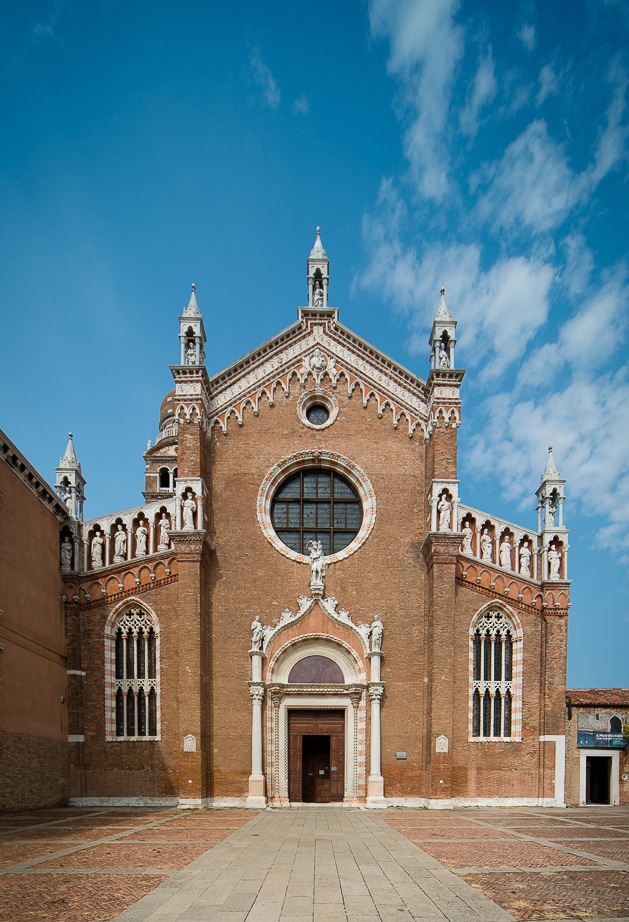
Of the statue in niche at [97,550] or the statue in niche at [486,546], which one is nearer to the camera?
the statue in niche at [97,550]

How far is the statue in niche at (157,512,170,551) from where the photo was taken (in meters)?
21.9

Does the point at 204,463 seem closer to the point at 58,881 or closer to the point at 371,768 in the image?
the point at 371,768

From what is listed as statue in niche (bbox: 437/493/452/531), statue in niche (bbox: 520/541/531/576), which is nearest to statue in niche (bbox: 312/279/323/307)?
statue in niche (bbox: 437/493/452/531)

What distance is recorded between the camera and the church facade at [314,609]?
20844mm

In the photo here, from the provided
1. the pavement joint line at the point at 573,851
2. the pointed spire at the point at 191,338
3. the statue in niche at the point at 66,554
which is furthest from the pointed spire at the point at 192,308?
the pavement joint line at the point at 573,851

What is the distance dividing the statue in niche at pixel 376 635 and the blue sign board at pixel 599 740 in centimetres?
753

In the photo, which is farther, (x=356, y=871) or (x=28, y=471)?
(x=28, y=471)

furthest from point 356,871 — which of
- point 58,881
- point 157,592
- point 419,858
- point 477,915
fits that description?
point 157,592

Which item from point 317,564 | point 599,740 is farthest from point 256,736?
point 599,740

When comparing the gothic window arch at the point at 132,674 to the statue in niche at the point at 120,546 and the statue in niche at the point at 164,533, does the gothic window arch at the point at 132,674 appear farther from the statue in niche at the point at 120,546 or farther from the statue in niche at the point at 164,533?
the statue in niche at the point at 164,533

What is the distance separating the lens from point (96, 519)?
22.5 meters

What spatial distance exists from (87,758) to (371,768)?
874 cm

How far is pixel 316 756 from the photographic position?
854 inches

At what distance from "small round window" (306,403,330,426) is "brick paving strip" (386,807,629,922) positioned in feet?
40.2
